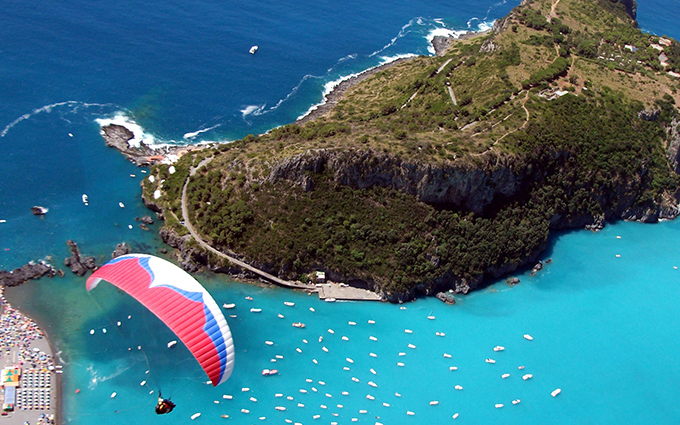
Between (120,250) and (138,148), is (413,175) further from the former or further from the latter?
(138,148)

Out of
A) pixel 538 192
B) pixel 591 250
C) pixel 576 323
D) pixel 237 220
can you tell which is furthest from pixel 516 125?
pixel 237 220

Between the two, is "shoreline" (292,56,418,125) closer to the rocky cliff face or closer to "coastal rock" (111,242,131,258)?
the rocky cliff face

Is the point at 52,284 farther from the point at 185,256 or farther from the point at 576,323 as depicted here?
the point at 576,323

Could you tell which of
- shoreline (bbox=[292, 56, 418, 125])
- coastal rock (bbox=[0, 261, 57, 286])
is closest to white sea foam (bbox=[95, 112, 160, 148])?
shoreline (bbox=[292, 56, 418, 125])

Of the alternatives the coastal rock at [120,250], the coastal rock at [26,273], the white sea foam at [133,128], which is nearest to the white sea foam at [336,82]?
the white sea foam at [133,128]

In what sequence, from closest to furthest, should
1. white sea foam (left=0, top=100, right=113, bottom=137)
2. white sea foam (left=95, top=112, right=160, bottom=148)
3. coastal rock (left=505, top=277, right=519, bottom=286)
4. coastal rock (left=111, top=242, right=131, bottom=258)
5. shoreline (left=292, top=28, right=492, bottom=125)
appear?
coastal rock (left=111, top=242, right=131, bottom=258) → coastal rock (left=505, top=277, right=519, bottom=286) → white sea foam (left=0, top=100, right=113, bottom=137) → white sea foam (left=95, top=112, right=160, bottom=148) → shoreline (left=292, top=28, right=492, bottom=125)

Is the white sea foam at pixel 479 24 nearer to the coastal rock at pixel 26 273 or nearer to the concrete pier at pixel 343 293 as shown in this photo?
the concrete pier at pixel 343 293
